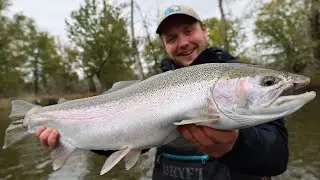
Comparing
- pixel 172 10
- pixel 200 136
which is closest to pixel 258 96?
pixel 200 136

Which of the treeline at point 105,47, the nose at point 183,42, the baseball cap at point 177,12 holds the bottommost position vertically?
the treeline at point 105,47

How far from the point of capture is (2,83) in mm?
35625

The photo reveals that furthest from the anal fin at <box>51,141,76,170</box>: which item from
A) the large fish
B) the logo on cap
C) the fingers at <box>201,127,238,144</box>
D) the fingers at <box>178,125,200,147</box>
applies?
the logo on cap

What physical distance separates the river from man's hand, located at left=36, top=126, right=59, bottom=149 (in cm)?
473

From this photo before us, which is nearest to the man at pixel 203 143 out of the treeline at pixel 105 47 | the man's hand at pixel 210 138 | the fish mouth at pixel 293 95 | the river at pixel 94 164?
the man's hand at pixel 210 138

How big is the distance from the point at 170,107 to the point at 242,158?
2.08 ft

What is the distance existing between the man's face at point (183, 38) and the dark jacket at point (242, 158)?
226mm

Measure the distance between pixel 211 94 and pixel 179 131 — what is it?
379 millimetres

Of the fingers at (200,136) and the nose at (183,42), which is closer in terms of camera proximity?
the fingers at (200,136)

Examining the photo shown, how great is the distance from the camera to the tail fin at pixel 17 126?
3.53 m

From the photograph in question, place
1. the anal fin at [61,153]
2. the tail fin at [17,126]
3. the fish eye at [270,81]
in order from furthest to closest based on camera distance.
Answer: the tail fin at [17,126]
the anal fin at [61,153]
the fish eye at [270,81]

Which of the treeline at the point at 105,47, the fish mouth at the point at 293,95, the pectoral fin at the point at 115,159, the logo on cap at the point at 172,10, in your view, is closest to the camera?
the fish mouth at the point at 293,95

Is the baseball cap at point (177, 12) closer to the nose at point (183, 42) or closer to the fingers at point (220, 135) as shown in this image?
the nose at point (183, 42)

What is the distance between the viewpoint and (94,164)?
931 cm
